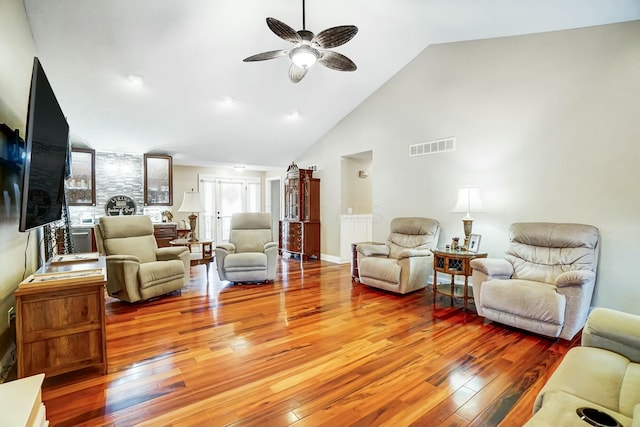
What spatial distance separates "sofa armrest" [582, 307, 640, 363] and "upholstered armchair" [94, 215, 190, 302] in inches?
154

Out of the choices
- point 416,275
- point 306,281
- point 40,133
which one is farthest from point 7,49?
point 416,275

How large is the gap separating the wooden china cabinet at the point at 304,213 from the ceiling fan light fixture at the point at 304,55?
359 centimetres

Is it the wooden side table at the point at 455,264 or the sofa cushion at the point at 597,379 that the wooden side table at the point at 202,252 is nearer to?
the wooden side table at the point at 455,264

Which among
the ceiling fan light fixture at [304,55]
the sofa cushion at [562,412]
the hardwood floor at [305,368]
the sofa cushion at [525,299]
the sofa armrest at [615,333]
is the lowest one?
the hardwood floor at [305,368]

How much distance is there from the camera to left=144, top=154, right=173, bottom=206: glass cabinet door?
5.94 m

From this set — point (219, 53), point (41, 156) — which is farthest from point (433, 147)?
point (41, 156)

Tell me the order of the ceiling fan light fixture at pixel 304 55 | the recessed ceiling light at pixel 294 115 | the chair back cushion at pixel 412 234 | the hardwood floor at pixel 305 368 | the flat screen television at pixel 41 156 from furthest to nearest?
the recessed ceiling light at pixel 294 115, the chair back cushion at pixel 412 234, the ceiling fan light fixture at pixel 304 55, the flat screen television at pixel 41 156, the hardwood floor at pixel 305 368

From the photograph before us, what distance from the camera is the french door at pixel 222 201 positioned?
26.7 ft

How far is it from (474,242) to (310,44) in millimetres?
2987

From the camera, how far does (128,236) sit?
3.84 m

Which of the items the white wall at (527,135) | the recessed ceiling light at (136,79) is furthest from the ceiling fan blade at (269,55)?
the white wall at (527,135)

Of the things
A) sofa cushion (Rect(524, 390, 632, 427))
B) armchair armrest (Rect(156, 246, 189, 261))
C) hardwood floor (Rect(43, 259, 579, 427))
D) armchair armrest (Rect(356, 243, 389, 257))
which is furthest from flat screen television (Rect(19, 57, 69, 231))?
armchair armrest (Rect(356, 243, 389, 257))

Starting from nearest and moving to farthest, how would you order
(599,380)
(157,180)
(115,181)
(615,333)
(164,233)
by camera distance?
(599,380)
(615,333)
(115,181)
(164,233)
(157,180)

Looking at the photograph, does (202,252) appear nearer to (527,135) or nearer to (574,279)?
(574,279)
